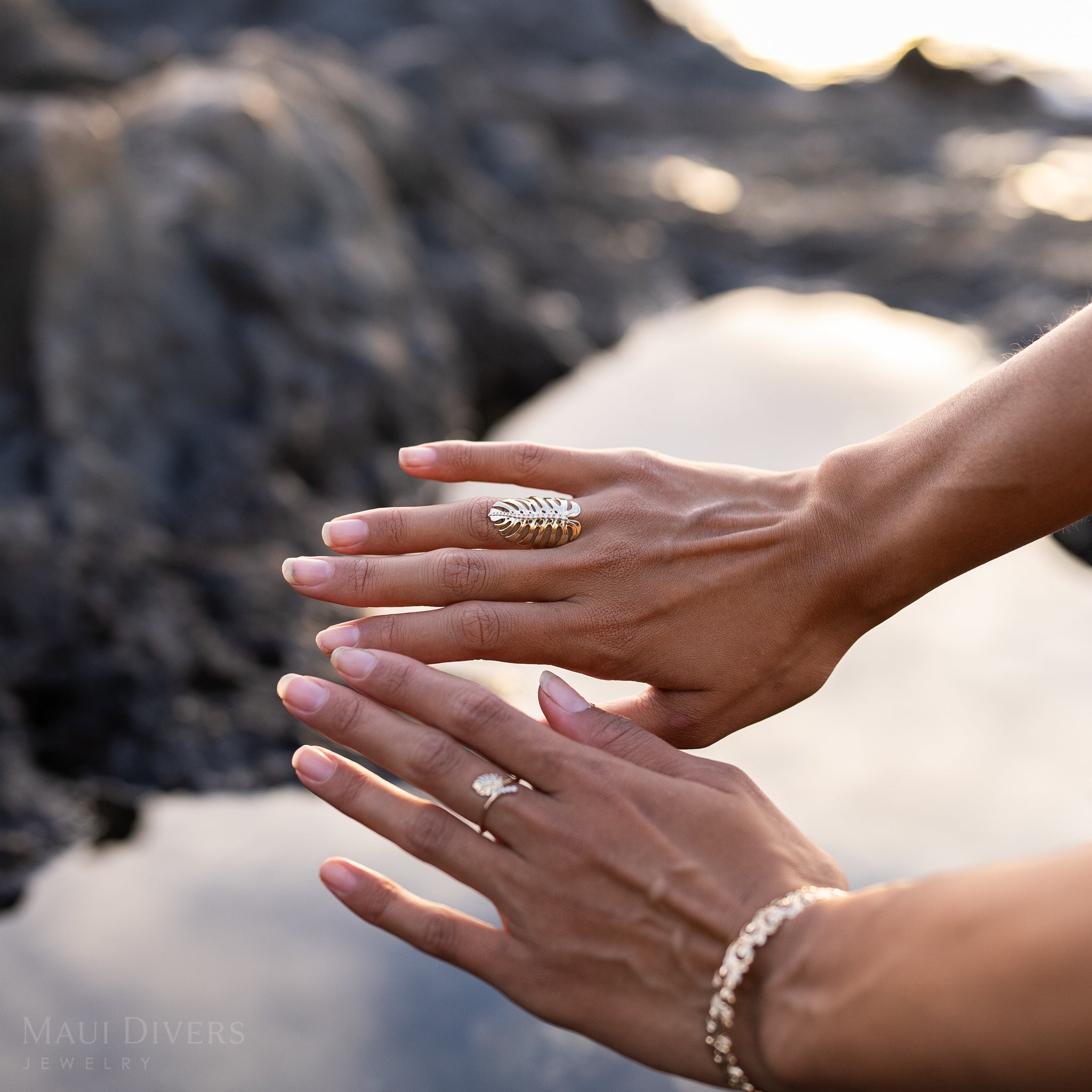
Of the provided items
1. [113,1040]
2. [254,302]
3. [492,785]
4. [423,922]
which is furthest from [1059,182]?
[113,1040]

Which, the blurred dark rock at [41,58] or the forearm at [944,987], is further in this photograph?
the blurred dark rock at [41,58]

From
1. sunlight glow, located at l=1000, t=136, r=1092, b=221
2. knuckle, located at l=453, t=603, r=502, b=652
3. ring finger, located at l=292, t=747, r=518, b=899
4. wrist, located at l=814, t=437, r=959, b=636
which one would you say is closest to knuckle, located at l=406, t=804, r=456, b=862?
ring finger, located at l=292, t=747, r=518, b=899

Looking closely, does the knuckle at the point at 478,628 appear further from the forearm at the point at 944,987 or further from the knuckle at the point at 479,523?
the forearm at the point at 944,987

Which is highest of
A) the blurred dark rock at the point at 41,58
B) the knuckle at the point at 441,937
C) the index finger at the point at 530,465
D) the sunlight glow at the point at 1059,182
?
the blurred dark rock at the point at 41,58

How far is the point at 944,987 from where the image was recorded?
906mm

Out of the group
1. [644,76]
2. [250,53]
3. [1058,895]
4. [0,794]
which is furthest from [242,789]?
[644,76]

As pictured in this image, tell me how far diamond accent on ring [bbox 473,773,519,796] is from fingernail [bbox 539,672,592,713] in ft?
0.49

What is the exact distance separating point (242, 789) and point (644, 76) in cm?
826

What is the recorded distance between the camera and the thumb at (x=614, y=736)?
1.26 m

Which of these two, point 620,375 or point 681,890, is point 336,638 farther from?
point 620,375

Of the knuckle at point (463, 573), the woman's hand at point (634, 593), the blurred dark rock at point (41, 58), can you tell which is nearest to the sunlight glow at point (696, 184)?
the blurred dark rock at point (41, 58)

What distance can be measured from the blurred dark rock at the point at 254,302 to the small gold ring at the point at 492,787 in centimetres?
80

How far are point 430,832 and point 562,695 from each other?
254 millimetres

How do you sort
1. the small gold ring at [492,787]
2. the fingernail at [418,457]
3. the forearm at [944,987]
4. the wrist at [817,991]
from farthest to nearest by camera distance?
1. the fingernail at [418,457]
2. the small gold ring at [492,787]
3. the wrist at [817,991]
4. the forearm at [944,987]
